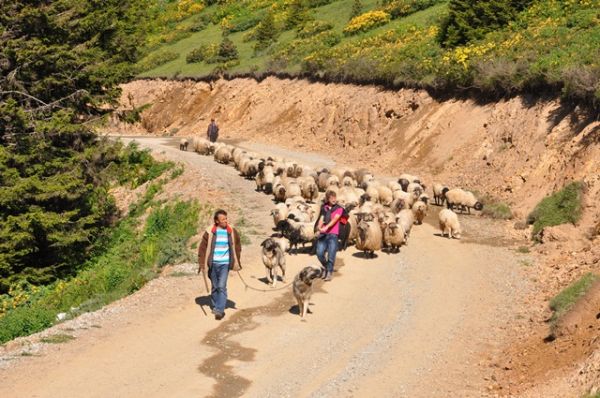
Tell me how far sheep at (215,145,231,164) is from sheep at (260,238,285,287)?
64.0 feet

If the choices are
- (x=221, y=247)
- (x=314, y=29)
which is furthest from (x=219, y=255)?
(x=314, y=29)

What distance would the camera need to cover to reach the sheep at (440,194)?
25.5 m

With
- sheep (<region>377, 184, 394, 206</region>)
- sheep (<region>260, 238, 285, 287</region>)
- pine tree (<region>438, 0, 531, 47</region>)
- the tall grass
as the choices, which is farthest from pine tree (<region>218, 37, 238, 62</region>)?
sheep (<region>260, 238, 285, 287</region>)

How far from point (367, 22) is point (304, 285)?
43.8 meters

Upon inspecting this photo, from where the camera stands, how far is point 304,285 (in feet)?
44.5

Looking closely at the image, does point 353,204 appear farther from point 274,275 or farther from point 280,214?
point 274,275

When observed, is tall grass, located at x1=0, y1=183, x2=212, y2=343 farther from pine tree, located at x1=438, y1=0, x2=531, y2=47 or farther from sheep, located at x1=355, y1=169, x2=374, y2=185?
pine tree, located at x1=438, y1=0, x2=531, y2=47

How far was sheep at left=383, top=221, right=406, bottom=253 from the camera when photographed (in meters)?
18.6

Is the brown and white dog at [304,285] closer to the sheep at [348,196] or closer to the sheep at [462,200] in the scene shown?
the sheep at [348,196]

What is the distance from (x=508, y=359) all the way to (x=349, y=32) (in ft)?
149

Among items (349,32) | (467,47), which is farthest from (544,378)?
(349,32)

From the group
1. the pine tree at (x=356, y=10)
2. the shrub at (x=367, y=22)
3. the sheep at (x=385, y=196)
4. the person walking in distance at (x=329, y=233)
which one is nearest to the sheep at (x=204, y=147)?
the sheep at (x=385, y=196)

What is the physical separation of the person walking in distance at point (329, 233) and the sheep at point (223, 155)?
62.9 ft

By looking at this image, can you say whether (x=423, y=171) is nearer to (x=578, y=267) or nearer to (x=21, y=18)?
(x=578, y=267)
